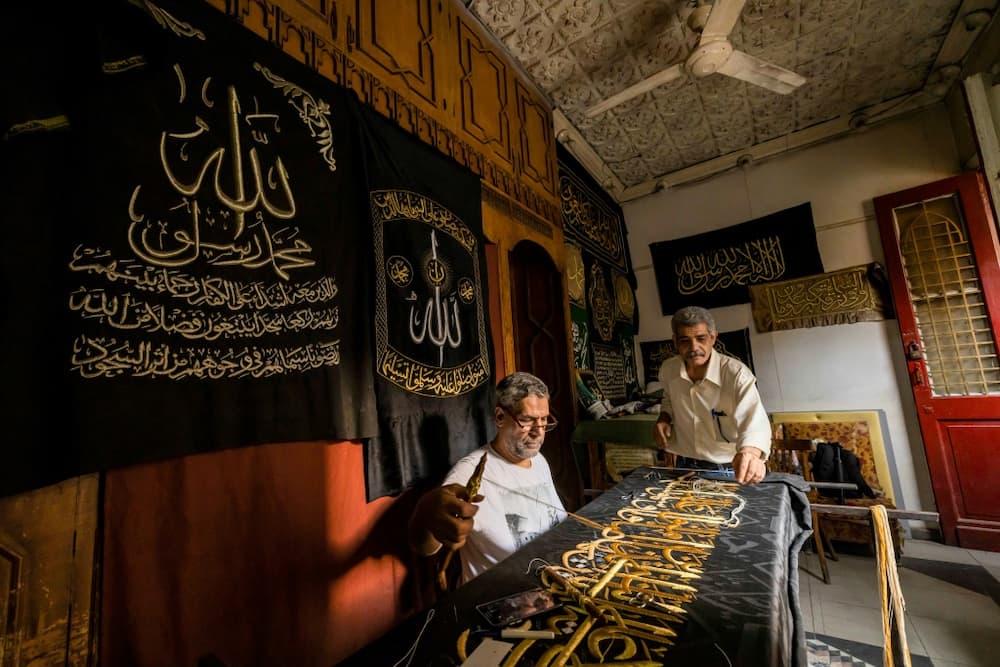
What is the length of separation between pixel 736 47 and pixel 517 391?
4.41 m

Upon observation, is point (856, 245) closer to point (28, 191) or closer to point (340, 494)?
point (340, 494)

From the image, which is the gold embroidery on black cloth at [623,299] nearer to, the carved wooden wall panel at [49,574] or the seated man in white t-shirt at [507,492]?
the seated man in white t-shirt at [507,492]

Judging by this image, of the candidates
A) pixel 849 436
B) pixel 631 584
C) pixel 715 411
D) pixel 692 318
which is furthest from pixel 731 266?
pixel 631 584

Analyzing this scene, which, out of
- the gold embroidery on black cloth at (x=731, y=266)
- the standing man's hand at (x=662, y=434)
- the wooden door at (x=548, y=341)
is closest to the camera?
the standing man's hand at (x=662, y=434)

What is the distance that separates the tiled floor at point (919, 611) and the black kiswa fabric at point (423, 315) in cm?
271

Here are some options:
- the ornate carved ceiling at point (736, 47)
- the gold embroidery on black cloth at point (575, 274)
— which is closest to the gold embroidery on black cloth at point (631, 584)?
the gold embroidery on black cloth at point (575, 274)

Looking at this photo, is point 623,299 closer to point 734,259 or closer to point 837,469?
point 734,259

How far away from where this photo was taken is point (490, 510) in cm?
158

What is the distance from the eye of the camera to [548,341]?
3891 mm

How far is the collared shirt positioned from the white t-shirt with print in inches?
47.0

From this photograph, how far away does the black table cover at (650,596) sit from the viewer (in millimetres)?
805

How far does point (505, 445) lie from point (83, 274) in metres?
1.54

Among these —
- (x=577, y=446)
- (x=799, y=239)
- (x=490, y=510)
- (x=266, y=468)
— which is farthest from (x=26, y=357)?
(x=799, y=239)

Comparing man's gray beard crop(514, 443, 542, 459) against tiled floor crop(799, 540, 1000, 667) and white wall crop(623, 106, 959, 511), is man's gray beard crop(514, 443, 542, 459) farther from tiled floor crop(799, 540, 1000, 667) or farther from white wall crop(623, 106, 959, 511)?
white wall crop(623, 106, 959, 511)
